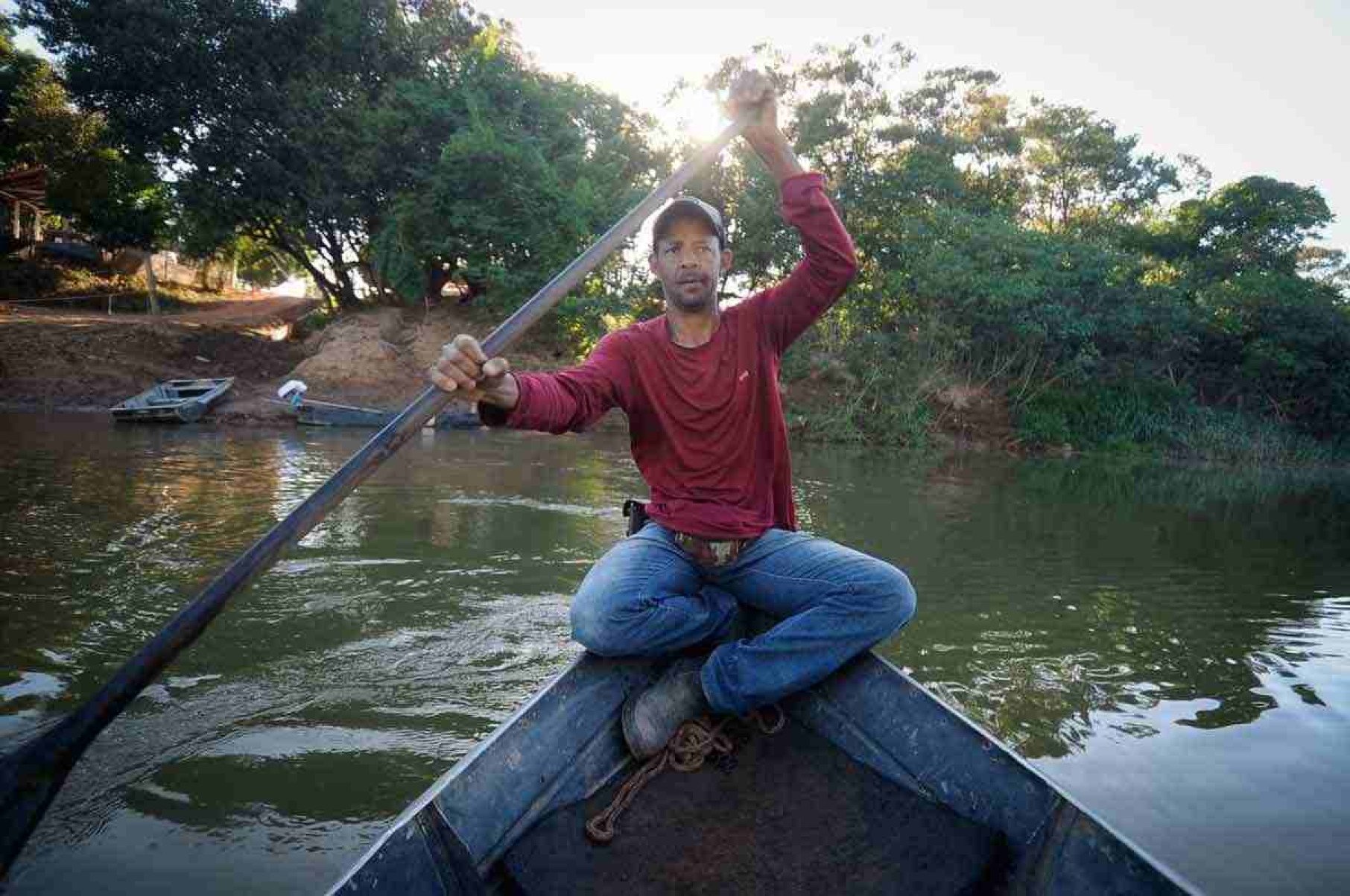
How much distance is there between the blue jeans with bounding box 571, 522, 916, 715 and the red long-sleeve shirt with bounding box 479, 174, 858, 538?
21 centimetres

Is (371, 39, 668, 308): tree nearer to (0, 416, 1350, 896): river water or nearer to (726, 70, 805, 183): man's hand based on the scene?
(0, 416, 1350, 896): river water

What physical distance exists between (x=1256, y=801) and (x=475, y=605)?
3.46 meters

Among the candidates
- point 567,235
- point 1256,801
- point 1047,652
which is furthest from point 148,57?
point 1256,801

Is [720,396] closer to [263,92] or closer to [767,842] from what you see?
[767,842]

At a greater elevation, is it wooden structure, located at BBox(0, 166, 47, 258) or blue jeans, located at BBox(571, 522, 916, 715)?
wooden structure, located at BBox(0, 166, 47, 258)

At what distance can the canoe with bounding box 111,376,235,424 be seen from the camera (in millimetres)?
11266

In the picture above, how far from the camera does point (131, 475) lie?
7340 millimetres

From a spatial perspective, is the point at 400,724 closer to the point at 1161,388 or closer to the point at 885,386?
the point at 885,386

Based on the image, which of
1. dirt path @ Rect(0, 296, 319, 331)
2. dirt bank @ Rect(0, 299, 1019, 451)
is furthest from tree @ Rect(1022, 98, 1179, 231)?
dirt path @ Rect(0, 296, 319, 331)

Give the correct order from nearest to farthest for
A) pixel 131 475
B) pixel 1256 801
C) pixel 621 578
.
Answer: pixel 621 578
pixel 1256 801
pixel 131 475

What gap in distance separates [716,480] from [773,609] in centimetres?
42

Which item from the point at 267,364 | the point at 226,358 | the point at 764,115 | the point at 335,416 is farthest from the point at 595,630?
the point at 226,358

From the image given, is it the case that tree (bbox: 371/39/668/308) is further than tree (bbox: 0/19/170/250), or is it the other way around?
tree (bbox: 0/19/170/250)

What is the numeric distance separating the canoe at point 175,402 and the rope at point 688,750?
38.5 ft
